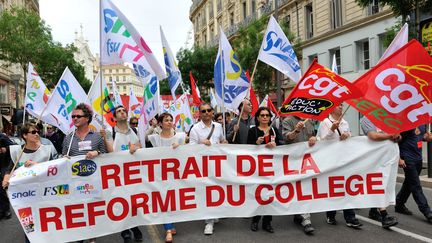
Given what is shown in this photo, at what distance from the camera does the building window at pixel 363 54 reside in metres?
21.1

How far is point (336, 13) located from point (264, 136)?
19764 mm

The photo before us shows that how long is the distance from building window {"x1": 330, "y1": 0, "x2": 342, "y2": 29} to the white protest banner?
18995 millimetres

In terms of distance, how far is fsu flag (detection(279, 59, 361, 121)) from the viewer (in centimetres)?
457

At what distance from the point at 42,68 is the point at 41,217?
25210 millimetres

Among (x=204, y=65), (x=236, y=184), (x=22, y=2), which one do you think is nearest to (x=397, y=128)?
(x=236, y=184)

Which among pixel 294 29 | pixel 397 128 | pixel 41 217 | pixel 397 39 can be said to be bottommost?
pixel 41 217

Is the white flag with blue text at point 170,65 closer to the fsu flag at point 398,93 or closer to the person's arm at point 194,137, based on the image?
the person's arm at point 194,137

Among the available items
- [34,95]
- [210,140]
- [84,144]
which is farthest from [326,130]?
[34,95]

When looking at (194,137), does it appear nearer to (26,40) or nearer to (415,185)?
(415,185)

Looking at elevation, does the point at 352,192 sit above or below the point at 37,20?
below

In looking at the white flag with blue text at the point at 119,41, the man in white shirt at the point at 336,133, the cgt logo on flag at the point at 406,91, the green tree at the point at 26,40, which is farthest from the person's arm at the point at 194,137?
the green tree at the point at 26,40

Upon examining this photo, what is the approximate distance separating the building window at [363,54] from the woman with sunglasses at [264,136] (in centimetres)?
1748

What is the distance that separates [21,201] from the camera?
428 cm

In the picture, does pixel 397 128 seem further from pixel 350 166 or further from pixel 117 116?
pixel 117 116
